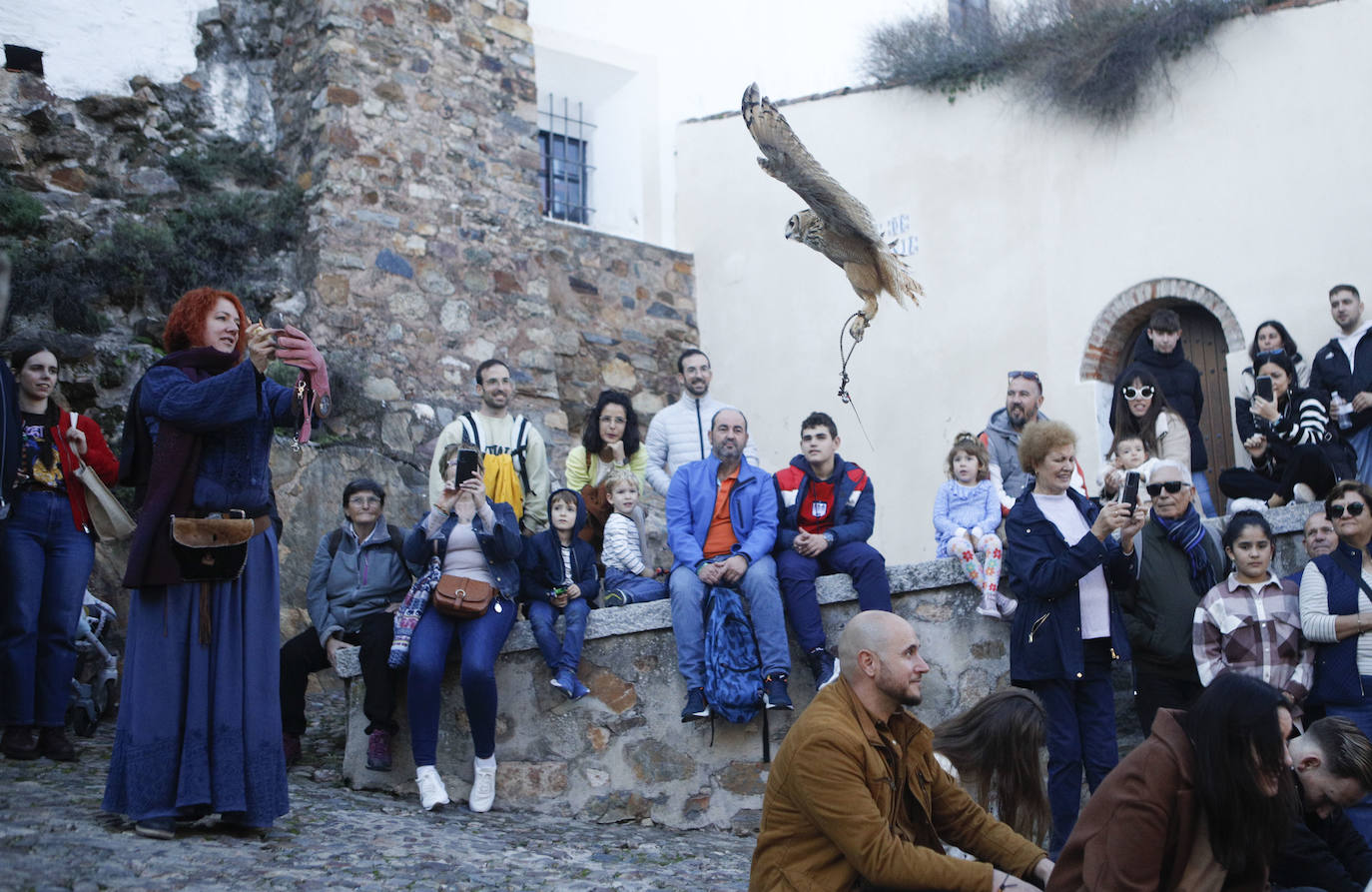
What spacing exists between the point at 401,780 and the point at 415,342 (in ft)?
13.3

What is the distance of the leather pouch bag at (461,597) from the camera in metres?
5.73

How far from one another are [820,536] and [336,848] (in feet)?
7.89

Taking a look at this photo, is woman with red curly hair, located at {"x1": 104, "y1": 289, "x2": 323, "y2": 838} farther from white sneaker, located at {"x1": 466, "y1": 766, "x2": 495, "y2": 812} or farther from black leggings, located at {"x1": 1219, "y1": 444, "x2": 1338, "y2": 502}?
black leggings, located at {"x1": 1219, "y1": 444, "x2": 1338, "y2": 502}

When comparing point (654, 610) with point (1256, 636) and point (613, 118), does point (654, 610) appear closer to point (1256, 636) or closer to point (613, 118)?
point (1256, 636)

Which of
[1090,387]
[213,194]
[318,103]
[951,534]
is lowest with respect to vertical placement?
[951,534]

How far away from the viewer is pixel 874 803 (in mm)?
3297

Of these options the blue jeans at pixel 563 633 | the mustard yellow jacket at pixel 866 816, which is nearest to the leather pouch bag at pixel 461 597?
the blue jeans at pixel 563 633

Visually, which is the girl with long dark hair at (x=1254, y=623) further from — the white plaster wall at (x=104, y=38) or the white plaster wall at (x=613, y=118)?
the white plaster wall at (x=613, y=118)

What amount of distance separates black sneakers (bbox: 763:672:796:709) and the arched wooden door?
16.8 feet

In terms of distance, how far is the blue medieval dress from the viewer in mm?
4520

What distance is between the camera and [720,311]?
1213 cm

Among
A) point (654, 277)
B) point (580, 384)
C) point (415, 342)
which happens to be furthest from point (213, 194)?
point (654, 277)

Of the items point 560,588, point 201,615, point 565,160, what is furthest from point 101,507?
point 565,160

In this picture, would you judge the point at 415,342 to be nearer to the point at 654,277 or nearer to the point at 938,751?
the point at 654,277
